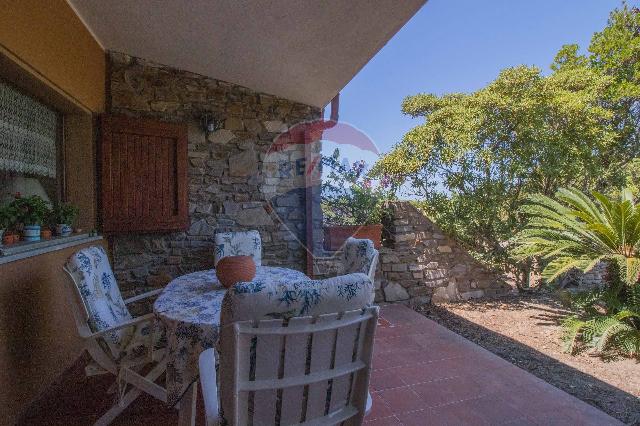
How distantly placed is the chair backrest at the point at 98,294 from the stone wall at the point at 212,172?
148 cm

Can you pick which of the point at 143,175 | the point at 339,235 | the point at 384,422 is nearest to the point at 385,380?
the point at 384,422

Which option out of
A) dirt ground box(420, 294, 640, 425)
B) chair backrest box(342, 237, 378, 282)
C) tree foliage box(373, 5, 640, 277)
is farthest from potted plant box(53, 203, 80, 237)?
dirt ground box(420, 294, 640, 425)

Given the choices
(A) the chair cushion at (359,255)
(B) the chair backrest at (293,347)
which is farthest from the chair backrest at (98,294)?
(A) the chair cushion at (359,255)

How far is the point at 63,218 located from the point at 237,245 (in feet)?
4.56

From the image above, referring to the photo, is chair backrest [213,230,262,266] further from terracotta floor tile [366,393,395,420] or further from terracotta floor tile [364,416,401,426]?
terracotta floor tile [364,416,401,426]

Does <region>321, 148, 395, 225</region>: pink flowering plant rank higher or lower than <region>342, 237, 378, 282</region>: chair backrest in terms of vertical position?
higher

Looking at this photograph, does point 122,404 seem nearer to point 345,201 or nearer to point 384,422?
point 384,422

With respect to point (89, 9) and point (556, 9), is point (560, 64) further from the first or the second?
point (89, 9)

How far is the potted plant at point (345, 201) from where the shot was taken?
430 centimetres

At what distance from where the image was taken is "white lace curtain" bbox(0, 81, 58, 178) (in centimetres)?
228

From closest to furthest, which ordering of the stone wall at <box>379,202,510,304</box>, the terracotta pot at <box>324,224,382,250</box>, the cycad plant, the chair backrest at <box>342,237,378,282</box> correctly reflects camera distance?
1. the chair backrest at <box>342,237,378,282</box>
2. the cycad plant
3. the terracotta pot at <box>324,224,382,250</box>
4. the stone wall at <box>379,202,510,304</box>

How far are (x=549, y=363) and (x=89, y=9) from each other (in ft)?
15.1

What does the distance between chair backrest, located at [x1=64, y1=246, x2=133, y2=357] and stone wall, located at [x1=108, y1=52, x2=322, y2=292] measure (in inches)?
58.3

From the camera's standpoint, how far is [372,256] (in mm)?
2107
